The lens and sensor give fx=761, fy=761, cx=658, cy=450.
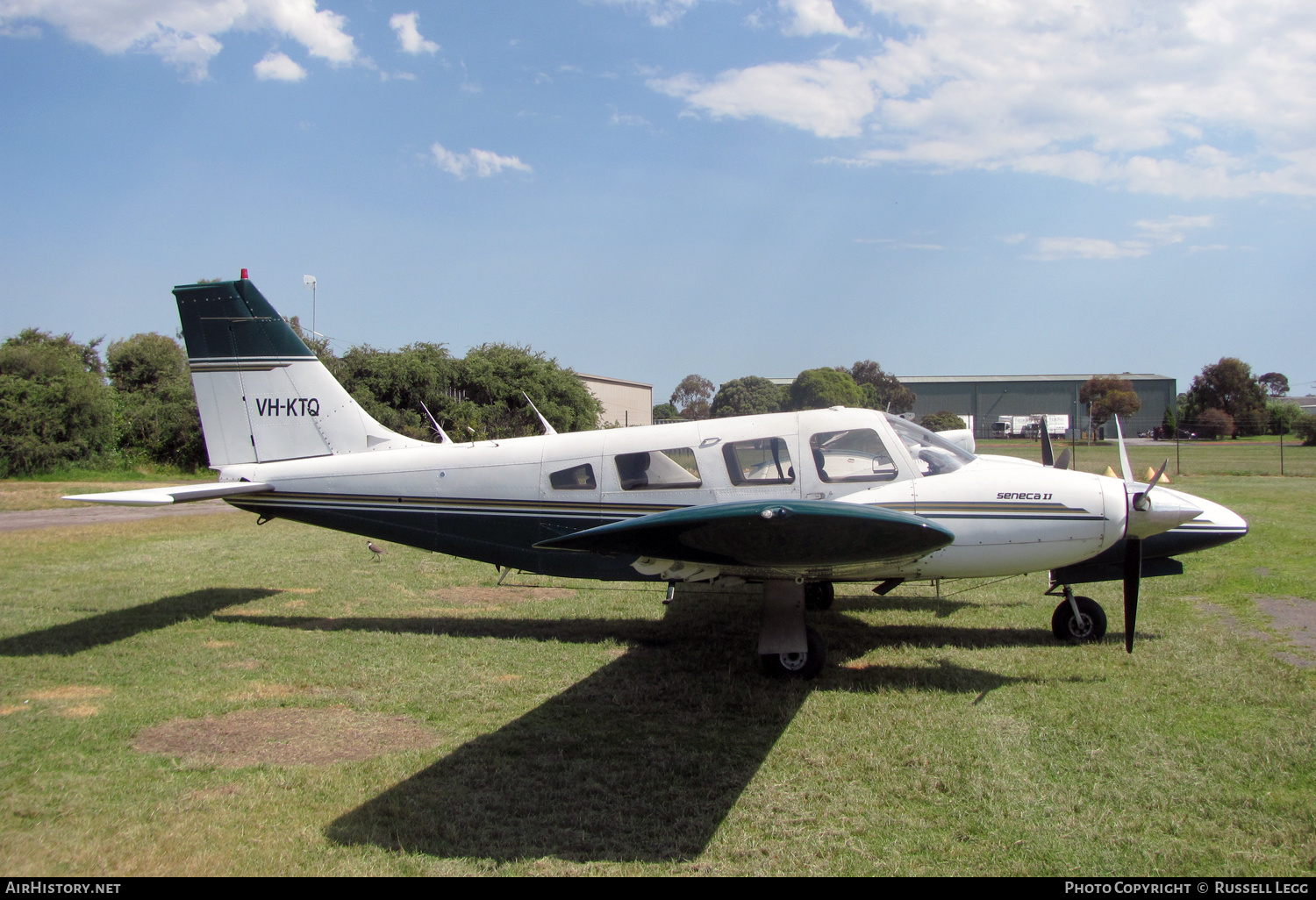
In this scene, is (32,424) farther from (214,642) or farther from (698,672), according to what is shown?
(698,672)

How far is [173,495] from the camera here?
6945 mm

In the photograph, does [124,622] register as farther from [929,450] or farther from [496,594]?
[929,450]

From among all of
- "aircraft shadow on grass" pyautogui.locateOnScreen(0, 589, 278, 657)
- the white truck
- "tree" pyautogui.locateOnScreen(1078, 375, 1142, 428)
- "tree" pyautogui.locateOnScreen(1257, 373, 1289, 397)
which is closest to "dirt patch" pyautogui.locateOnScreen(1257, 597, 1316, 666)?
"aircraft shadow on grass" pyautogui.locateOnScreen(0, 589, 278, 657)

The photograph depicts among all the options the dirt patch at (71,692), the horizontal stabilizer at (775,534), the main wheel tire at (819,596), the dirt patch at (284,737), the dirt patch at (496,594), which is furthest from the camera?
the dirt patch at (496,594)

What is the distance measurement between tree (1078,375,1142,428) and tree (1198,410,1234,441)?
459cm

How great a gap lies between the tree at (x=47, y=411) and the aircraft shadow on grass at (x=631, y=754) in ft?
89.6

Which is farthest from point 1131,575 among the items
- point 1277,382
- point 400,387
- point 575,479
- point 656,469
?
point 1277,382

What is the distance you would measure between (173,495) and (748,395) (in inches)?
1132

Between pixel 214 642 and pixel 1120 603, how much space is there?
32.1 feet

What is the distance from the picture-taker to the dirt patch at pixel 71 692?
5.94 metres

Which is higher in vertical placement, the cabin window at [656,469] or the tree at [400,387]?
the tree at [400,387]

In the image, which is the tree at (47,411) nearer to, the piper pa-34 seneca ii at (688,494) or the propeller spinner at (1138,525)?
the piper pa-34 seneca ii at (688,494)

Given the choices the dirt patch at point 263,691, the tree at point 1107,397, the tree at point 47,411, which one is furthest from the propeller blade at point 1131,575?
the tree at point 1107,397

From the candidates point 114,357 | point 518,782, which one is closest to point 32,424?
point 114,357
